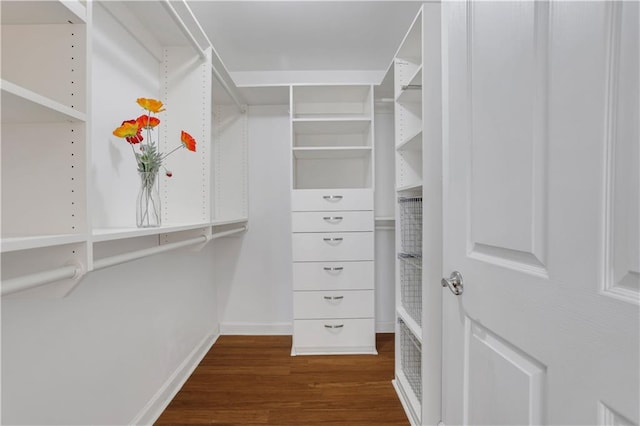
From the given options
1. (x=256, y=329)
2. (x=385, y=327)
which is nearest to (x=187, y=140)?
(x=256, y=329)

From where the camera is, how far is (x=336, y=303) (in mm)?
2482

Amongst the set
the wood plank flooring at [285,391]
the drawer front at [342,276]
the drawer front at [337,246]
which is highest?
the drawer front at [337,246]

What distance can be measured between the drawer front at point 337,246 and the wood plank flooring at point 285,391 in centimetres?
75

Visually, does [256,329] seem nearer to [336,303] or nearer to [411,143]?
[336,303]

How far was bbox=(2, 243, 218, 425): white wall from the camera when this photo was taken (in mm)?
996

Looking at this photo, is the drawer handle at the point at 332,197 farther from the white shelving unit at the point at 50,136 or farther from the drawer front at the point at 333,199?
the white shelving unit at the point at 50,136

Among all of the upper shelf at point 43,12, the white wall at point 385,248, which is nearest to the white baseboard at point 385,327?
the white wall at point 385,248

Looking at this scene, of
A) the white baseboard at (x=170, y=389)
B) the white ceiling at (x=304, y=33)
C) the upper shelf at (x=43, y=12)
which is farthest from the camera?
the white ceiling at (x=304, y=33)

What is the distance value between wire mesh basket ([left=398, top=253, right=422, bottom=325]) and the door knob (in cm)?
95

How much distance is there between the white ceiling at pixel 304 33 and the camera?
204cm

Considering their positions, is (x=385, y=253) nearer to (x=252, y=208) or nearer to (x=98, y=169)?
(x=252, y=208)

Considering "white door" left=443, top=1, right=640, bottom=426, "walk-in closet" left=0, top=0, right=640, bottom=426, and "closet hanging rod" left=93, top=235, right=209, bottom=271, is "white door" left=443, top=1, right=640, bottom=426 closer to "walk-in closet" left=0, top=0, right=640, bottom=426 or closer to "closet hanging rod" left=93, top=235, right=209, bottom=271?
"walk-in closet" left=0, top=0, right=640, bottom=426

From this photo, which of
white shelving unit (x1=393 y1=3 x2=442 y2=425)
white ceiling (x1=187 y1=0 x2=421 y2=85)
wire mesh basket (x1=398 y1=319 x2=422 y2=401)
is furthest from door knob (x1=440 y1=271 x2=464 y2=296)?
white ceiling (x1=187 y1=0 x2=421 y2=85)

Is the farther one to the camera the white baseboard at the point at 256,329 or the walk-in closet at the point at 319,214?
the white baseboard at the point at 256,329
